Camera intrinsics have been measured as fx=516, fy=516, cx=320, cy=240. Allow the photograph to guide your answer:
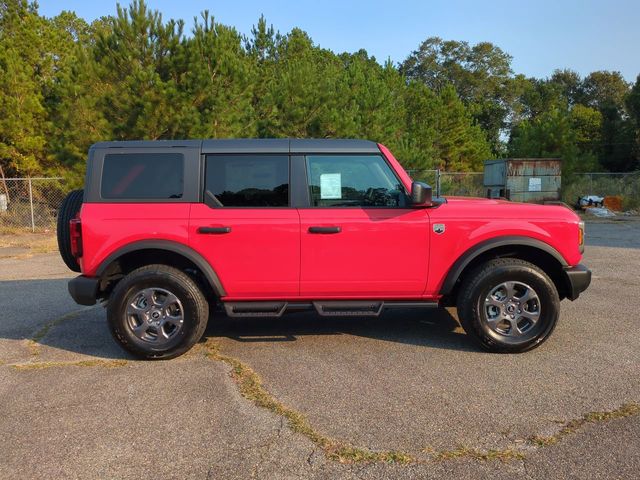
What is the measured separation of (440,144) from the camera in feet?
96.6

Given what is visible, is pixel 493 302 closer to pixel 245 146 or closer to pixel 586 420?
pixel 586 420

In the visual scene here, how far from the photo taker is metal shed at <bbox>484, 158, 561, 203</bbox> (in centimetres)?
1753

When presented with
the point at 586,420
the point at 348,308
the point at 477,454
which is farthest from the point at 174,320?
the point at 586,420

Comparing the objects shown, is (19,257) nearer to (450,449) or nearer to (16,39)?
(450,449)

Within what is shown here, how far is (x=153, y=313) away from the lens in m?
4.59

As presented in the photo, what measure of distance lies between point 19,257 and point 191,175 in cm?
866

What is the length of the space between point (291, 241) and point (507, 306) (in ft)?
6.62

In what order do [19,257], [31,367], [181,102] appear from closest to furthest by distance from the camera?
[31,367]
[19,257]
[181,102]

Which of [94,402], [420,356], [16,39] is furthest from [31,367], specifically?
[16,39]

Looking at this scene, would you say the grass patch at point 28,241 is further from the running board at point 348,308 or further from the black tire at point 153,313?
the running board at point 348,308

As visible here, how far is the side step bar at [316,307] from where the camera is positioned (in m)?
4.64

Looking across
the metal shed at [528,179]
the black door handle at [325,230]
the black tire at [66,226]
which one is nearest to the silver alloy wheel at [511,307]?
the black door handle at [325,230]

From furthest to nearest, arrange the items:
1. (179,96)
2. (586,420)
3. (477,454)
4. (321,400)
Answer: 1. (179,96)
2. (321,400)
3. (586,420)
4. (477,454)

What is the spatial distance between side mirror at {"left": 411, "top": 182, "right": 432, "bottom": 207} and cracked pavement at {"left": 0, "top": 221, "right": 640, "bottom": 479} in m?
1.37
